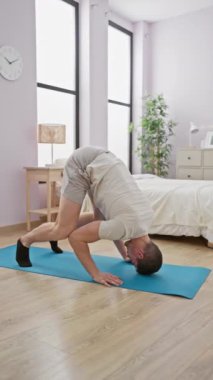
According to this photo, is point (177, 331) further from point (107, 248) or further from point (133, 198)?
point (107, 248)

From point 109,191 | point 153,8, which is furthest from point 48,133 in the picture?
point 153,8

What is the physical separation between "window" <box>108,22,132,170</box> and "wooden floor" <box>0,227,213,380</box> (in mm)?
3975

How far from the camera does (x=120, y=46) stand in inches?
236

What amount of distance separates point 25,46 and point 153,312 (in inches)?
127

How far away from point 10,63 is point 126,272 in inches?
100

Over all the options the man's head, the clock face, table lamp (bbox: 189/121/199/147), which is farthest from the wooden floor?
table lamp (bbox: 189/121/199/147)

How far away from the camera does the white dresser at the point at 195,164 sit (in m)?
5.17

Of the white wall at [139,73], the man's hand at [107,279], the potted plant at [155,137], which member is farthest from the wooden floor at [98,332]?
the white wall at [139,73]

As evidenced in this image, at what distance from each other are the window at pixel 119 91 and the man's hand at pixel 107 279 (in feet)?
12.5

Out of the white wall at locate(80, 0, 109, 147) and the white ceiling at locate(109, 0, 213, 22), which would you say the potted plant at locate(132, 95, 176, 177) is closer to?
the white wall at locate(80, 0, 109, 147)

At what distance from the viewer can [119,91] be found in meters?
6.05

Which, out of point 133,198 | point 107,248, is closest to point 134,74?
point 107,248

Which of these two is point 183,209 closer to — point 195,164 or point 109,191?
point 109,191

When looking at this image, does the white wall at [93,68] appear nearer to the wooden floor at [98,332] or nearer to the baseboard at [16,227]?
the baseboard at [16,227]
